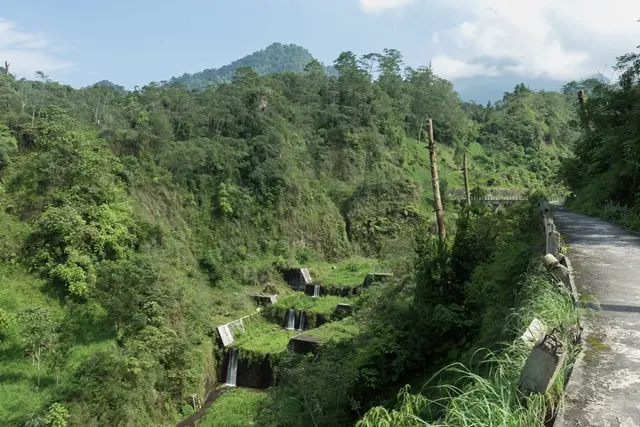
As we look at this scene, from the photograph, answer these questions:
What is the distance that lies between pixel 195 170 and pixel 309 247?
10.4 meters

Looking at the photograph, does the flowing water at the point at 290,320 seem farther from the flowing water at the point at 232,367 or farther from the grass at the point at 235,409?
the grass at the point at 235,409

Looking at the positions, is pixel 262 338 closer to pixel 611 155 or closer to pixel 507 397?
pixel 611 155

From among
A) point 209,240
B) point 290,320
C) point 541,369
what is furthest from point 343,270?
point 541,369

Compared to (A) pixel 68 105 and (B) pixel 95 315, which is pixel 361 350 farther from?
(A) pixel 68 105

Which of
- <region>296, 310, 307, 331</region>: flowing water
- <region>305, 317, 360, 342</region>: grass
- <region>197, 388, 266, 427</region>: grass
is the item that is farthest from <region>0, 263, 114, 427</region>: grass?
<region>296, 310, 307, 331</region>: flowing water

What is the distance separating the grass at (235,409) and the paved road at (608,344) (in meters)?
12.8

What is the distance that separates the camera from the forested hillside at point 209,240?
12711mm

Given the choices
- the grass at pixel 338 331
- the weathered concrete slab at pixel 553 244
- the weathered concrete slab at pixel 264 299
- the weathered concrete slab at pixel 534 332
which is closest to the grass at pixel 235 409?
the grass at pixel 338 331

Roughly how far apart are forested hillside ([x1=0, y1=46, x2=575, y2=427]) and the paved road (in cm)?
145

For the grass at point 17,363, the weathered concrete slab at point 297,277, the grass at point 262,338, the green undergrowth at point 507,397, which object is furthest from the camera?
the weathered concrete slab at point 297,277

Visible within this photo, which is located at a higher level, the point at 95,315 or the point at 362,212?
the point at 362,212

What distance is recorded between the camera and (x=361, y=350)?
14.1 meters

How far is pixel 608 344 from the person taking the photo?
17.7ft

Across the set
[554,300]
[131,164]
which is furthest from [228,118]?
[554,300]
